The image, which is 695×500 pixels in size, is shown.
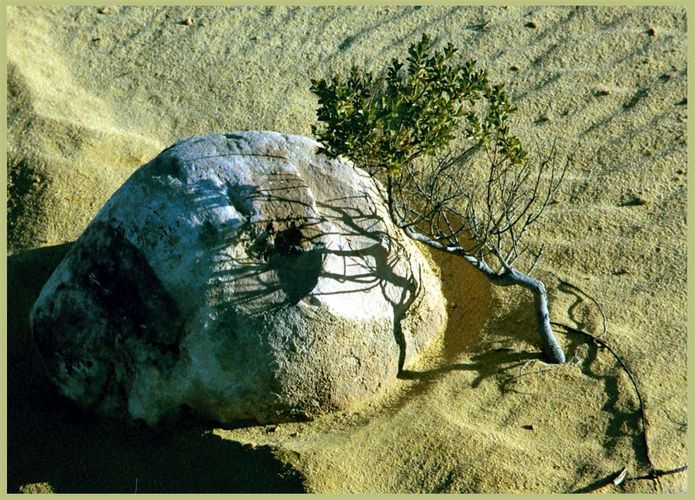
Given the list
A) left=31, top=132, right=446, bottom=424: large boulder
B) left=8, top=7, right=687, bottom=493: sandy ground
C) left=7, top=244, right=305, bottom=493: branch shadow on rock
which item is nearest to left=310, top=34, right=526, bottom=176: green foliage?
left=31, top=132, right=446, bottom=424: large boulder

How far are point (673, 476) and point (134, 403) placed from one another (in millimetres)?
2738

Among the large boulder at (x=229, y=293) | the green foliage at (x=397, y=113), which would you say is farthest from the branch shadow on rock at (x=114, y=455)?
the green foliage at (x=397, y=113)

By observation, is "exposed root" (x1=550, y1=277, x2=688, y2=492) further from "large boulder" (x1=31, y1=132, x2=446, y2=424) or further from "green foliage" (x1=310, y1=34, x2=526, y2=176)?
"green foliage" (x1=310, y1=34, x2=526, y2=176)

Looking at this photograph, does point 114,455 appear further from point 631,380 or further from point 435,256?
point 631,380

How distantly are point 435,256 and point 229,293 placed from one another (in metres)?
1.67

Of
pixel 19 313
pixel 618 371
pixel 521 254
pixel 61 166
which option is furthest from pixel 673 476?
pixel 61 166

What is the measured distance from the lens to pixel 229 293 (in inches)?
225

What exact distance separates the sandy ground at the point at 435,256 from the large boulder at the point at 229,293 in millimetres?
241

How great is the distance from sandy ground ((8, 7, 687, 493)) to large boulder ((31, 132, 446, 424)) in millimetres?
241

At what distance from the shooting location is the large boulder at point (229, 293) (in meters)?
5.74

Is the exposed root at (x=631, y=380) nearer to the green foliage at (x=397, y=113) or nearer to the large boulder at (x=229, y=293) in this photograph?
the large boulder at (x=229, y=293)

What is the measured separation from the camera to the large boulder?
5.74 m

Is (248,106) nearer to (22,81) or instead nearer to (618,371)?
(22,81)

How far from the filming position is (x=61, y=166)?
307 inches
